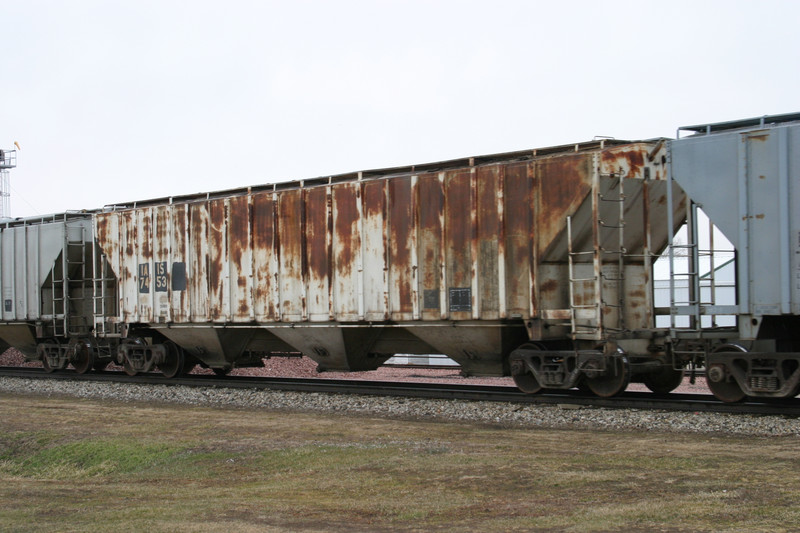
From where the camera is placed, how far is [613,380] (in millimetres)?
13312

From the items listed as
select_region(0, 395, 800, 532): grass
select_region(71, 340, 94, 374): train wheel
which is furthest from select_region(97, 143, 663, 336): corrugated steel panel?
select_region(0, 395, 800, 532): grass

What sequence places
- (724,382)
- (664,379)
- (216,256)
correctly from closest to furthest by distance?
(724,382), (664,379), (216,256)

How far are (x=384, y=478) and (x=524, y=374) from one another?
6.15 m

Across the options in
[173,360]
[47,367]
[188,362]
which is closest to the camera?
[173,360]

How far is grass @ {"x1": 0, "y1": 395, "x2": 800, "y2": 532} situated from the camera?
668 centimetres

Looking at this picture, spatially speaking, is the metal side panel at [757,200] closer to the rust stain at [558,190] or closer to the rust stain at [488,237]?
the rust stain at [558,190]

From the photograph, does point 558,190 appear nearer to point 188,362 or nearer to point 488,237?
point 488,237

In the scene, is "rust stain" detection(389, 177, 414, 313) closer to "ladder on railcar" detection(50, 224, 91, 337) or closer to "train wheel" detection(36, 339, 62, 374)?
"ladder on railcar" detection(50, 224, 91, 337)

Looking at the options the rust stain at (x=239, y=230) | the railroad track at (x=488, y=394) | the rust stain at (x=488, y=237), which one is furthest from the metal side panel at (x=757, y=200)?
the rust stain at (x=239, y=230)

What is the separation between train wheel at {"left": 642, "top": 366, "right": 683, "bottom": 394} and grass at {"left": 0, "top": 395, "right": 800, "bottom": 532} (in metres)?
3.84

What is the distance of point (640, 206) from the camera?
13.4 m

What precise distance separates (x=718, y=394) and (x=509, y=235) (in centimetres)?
414

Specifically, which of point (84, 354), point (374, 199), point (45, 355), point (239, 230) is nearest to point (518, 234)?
point (374, 199)

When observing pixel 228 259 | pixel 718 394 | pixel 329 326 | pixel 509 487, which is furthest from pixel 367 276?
pixel 509 487
